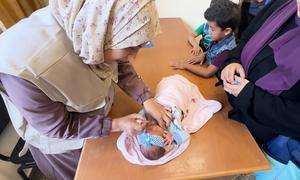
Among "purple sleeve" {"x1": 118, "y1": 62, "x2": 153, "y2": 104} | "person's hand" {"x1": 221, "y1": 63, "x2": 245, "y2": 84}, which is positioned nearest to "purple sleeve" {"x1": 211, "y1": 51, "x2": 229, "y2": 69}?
"person's hand" {"x1": 221, "y1": 63, "x2": 245, "y2": 84}

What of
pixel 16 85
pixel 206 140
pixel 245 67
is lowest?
pixel 206 140

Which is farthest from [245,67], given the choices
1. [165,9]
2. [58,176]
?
[165,9]

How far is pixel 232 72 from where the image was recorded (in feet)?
3.26

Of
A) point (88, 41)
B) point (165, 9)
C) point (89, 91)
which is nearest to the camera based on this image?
point (88, 41)

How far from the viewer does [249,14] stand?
165cm

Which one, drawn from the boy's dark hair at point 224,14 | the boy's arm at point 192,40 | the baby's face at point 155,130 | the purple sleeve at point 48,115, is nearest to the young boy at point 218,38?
the boy's dark hair at point 224,14

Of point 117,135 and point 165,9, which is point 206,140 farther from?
point 165,9

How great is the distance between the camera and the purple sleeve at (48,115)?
654mm

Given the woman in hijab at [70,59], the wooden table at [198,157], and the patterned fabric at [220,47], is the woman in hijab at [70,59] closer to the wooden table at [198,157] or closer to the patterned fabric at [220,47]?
the wooden table at [198,157]

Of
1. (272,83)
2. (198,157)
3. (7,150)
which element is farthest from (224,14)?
(7,150)

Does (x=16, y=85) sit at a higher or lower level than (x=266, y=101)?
higher

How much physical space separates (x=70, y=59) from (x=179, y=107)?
49 cm

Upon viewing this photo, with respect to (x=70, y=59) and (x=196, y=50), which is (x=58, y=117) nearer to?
(x=70, y=59)

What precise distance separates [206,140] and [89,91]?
49cm
